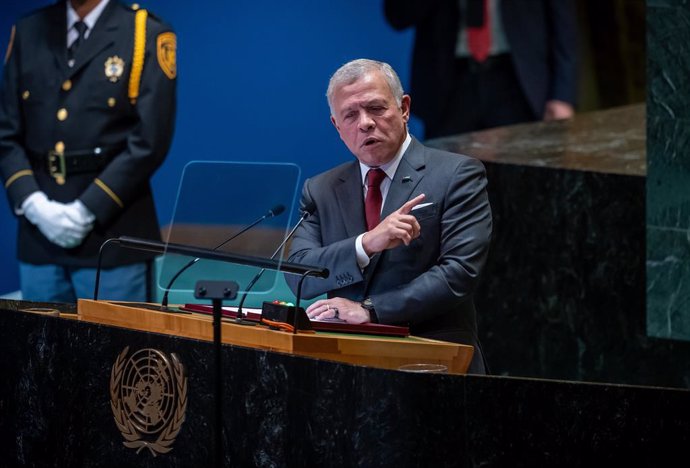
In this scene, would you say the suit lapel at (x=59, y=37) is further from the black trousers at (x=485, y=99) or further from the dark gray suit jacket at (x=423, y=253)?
the black trousers at (x=485, y=99)

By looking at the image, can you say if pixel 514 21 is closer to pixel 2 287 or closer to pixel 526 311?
pixel 526 311

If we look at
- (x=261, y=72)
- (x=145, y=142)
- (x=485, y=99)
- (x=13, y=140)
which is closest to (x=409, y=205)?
(x=145, y=142)

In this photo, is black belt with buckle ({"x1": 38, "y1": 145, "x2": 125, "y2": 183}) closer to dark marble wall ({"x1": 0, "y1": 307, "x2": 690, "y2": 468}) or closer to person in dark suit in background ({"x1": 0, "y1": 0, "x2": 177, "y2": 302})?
person in dark suit in background ({"x1": 0, "y1": 0, "x2": 177, "y2": 302})

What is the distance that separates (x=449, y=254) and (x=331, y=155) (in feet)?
11.5

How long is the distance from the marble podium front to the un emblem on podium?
8.04ft

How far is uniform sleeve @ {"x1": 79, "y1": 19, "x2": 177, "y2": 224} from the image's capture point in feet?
17.5

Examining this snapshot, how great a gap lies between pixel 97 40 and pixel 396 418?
278cm

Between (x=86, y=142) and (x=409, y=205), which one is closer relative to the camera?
(x=409, y=205)

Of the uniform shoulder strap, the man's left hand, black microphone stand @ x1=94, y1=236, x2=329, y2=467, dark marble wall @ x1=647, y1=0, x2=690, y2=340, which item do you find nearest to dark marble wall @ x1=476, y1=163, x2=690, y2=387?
dark marble wall @ x1=647, y1=0, x2=690, y2=340

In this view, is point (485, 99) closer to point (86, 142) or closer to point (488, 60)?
point (488, 60)

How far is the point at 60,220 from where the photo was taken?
5.34 meters

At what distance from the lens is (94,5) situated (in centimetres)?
551

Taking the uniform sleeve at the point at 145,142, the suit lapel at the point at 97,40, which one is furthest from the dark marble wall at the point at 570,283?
the suit lapel at the point at 97,40

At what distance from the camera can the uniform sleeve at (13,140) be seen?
545cm
